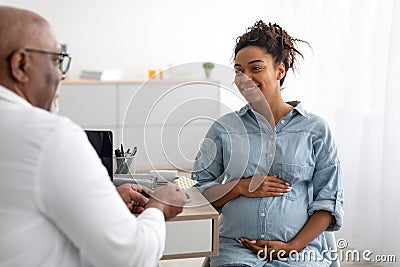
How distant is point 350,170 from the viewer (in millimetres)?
3426

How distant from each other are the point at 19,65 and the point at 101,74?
347 centimetres

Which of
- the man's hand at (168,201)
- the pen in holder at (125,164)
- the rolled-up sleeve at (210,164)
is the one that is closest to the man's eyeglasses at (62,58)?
the man's hand at (168,201)

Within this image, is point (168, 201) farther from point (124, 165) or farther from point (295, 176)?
point (295, 176)

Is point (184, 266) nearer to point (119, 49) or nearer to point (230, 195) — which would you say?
point (230, 195)

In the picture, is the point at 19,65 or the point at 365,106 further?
the point at 365,106

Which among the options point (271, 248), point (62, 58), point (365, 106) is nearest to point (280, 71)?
point (271, 248)

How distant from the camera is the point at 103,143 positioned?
1695 mm

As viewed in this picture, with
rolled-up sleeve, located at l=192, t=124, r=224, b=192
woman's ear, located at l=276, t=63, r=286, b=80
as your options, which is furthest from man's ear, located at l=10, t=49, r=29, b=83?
woman's ear, located at l=276, t=63, r=286, b=80

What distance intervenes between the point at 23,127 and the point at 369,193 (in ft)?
8.42

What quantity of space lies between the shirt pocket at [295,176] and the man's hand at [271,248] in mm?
156

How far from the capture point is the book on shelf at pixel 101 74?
180 inches

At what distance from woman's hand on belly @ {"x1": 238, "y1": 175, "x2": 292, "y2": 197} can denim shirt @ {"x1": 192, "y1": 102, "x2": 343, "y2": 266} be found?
2cm

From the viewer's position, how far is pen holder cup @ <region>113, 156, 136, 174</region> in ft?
5.71

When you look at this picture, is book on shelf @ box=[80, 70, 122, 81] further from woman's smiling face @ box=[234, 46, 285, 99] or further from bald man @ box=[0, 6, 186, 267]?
bald man @ box=[0, 6, 186, 267]
